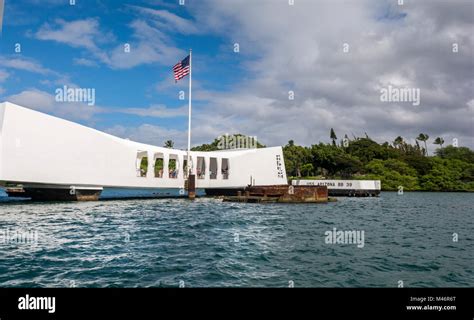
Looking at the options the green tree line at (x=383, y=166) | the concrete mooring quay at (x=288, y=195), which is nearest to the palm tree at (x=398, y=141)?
the green tree line at (x=383, y=166)

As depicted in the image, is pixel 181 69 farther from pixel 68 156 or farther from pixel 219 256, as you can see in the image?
pixel 219 256

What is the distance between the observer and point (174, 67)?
43.0 m

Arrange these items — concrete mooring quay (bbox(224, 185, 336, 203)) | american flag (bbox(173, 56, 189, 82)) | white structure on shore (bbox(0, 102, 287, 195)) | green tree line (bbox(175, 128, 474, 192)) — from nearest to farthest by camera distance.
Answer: white structure on shore (bbox(0, 102, 287, 195)) < american flag (bbox(173, 56, 189, 82)) < concrete mooring quay (bbox(224, 185, 336, 203)) < green tree line (bbox(175, 128, 474, 192))

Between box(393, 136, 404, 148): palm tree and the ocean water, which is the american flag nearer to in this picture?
the ocean water

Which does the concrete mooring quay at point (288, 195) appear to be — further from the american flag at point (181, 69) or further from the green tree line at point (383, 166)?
the green tree line at point (383, 166)

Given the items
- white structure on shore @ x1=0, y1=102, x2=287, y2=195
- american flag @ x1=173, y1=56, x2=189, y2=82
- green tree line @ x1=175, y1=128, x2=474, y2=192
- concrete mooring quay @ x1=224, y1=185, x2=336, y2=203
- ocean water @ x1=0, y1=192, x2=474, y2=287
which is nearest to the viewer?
ocean water @ x1=0, y1=192, x2=474, y2=287

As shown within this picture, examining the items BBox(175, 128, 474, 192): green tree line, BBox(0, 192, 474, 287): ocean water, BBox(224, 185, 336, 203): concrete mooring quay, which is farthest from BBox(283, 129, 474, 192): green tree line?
BBox(0, 192, 474, 287): ocean water

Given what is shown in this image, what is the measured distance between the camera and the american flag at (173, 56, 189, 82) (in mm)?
42188

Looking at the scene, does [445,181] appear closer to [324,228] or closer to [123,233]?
[324,228]

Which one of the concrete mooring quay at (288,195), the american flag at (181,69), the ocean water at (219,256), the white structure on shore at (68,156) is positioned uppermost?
the american flag at (181,69)

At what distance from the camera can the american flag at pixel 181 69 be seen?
4219 cm

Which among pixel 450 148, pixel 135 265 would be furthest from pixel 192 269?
pixel 450 148

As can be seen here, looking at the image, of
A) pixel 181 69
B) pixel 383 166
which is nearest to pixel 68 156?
pixel 181 69

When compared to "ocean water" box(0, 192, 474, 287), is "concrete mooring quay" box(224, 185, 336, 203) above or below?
above
